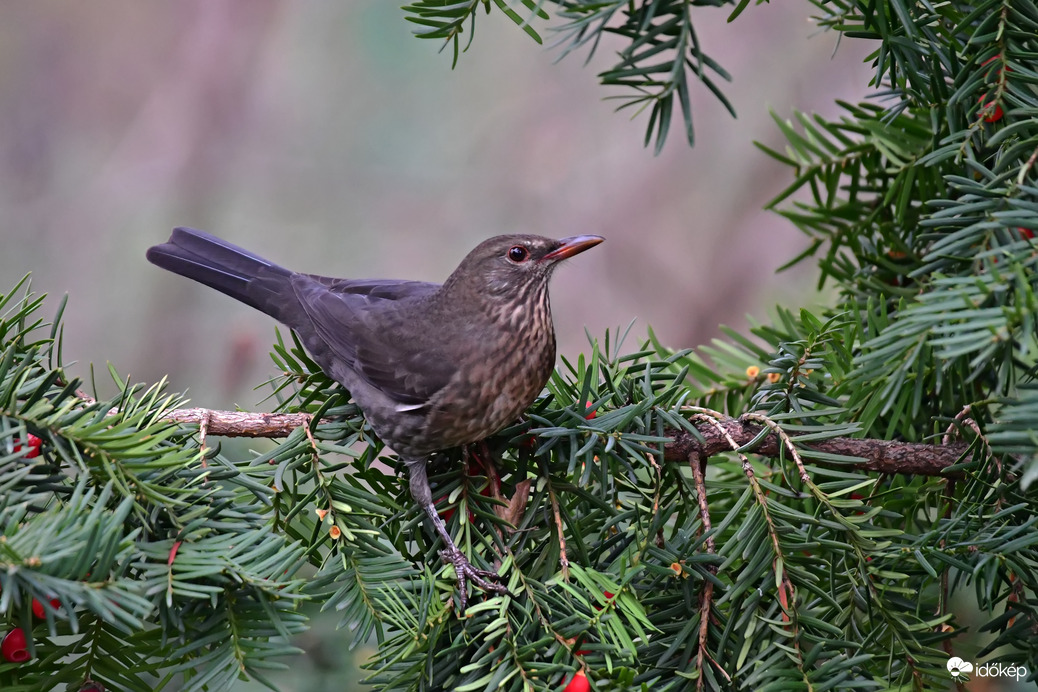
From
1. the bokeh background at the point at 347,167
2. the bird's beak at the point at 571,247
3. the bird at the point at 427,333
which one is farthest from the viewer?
the bokeh background at the point at 347,167

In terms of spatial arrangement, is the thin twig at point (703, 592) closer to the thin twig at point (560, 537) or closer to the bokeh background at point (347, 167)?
the thin twig at point (560, 537)

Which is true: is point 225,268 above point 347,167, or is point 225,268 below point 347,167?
below

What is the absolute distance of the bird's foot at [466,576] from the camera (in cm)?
153

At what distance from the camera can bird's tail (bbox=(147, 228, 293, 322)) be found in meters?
2.94

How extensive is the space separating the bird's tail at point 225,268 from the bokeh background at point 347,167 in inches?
87.4

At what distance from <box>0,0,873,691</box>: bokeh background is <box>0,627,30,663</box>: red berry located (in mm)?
3937

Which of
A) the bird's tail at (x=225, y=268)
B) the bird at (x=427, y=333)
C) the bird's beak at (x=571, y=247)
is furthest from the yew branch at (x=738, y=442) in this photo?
the bird's tail at (x=225, y=268)

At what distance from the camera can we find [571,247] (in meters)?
2.64

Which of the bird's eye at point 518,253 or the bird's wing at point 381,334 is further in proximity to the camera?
the bird's eye at point 518,253

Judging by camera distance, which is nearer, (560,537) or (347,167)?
(560,537)

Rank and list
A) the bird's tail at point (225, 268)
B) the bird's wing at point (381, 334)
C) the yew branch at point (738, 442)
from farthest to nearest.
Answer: the bird's tail at point (225, 268), the bird's wing at point (381, 334), the yew branch at point (738, 442)

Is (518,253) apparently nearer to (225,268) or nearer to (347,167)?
(225,268)

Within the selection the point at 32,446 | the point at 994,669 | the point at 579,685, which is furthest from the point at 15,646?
the point at 994,669

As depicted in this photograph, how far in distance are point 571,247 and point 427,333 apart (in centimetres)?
50
